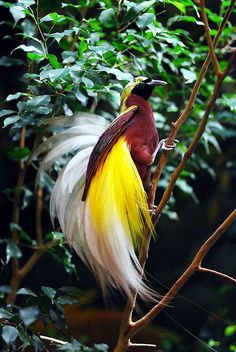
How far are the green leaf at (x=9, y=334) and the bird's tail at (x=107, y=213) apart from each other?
0.19 m

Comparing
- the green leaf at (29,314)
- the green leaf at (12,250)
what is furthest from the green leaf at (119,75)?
the green leaf at (12,250)

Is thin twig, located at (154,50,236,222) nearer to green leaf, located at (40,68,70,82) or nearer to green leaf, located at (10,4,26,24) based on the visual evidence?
green leaf, located at (40,68,70,82)

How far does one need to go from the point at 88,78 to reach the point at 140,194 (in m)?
0.25

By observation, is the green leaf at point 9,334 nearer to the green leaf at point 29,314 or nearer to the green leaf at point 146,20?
the green leaf at point 29,314

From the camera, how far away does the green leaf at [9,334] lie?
106 centimetres

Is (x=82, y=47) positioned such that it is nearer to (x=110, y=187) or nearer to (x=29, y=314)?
(x=110, y=187)

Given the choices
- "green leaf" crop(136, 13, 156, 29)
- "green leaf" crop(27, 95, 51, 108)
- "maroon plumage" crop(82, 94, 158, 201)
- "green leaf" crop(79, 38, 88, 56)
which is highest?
"green leaf" crop(136, 13, 156, 29)

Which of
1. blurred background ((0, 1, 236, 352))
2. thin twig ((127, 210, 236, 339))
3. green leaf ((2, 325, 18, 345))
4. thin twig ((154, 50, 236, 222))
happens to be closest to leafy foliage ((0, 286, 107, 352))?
green leaf ((2, 325, 18, 345))

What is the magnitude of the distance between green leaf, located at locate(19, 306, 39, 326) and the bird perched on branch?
138 millimetres

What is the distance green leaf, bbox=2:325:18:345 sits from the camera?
41.9 inches

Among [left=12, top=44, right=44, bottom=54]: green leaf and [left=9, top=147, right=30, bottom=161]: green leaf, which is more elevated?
[left=12, top=44, right=44, bottom=54]: green leaf

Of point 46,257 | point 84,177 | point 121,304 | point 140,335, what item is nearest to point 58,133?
point 84,177

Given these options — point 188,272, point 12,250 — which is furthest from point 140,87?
point 12,250

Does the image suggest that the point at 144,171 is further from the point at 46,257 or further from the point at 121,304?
the point at 121,304
